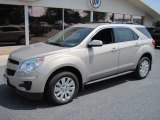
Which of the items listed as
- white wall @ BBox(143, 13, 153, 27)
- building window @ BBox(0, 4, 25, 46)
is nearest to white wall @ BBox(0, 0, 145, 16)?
building window @ BBox(0, 4, 25, 46)

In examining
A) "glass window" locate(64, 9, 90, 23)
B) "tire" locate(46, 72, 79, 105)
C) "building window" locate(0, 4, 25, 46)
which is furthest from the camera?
"glass window" locate(64, 9, 90, 23)

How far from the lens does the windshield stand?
5395 millimetres

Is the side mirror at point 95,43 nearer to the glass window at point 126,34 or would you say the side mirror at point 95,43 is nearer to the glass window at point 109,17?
the glass window at point 126,34

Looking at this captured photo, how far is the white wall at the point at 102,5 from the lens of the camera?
12586 mm

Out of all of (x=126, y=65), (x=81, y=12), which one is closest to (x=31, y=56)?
(x=126, y=65)

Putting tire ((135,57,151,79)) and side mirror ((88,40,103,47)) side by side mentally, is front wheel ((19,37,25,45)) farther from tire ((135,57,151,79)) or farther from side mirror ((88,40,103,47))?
side mirror ((88,40,103,47))

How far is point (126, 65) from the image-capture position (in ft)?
21.0

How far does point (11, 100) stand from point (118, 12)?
14418mm

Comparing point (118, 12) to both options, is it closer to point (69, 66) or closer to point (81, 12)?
point (81, 12)

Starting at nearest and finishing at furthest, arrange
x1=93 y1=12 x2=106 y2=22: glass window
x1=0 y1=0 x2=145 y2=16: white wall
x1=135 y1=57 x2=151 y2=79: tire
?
x1=135 y1=57 x2=151 y2=79: tire → x1=0 y1=0 x2=145 y2=16: white wall → x1=93 y1=12 x2=106 y2=22: glass window

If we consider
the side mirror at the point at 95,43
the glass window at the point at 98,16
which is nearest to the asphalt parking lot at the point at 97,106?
the side mirror at the point at 95,43

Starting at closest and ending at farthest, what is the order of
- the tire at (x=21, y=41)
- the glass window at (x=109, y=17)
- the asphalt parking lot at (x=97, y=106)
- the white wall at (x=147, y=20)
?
the asphalt parking lot at (x=97, y=106), the tire at (x=21, y=41), the glass window at (x=109, y=17), the white wall at (x=147, y=20)

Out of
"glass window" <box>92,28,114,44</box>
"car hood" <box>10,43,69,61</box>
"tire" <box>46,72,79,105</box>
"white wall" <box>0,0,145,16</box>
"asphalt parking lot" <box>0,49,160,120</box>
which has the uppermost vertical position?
"white wall" <box>0,0,145,16</box>

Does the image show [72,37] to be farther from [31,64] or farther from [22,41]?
[22,41]
